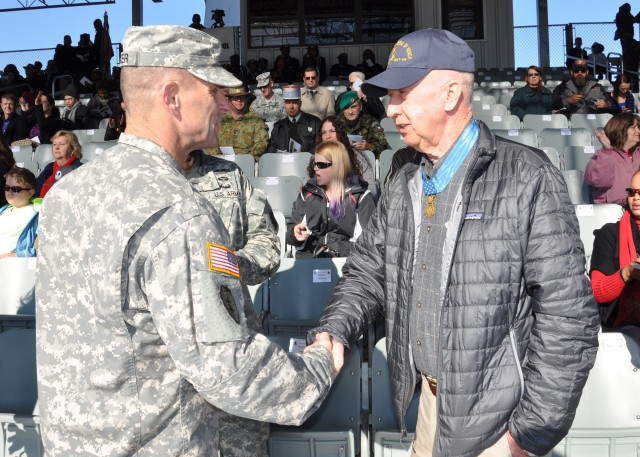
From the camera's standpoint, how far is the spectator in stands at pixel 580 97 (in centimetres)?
1089

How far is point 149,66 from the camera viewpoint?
1785mm

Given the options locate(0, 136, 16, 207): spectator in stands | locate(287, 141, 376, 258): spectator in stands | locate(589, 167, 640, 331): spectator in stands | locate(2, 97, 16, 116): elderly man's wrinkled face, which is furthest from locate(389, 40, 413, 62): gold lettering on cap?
locate(2, 97, 16, 116): elderly man's wrinkled face

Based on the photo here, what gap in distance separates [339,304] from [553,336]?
2.10ft

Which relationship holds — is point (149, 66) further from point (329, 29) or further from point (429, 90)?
point (329, 29)

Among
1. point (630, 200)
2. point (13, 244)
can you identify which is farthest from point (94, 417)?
point (13, 244)

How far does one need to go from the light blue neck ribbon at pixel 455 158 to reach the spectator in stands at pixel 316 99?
861 cm

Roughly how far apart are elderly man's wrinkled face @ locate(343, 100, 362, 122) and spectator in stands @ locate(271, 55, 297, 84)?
324 inches

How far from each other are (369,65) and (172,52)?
49.8 ft

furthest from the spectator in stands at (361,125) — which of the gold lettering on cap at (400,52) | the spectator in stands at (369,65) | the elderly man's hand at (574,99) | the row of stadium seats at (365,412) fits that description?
the spectator in stands at (369,65)

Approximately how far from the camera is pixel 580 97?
10867 millimetres

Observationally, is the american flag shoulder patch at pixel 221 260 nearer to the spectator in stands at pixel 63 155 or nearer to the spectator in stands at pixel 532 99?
→ the spectator in stands at pixel 63 155

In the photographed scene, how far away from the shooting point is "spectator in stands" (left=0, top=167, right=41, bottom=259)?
5.55 meters

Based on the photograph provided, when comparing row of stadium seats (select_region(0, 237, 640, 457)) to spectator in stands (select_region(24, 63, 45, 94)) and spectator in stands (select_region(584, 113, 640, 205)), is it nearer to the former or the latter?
spectator in stands (select_region(584, 113, 640, 205))

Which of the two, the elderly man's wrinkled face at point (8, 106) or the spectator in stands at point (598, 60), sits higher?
the spectator in stands at point (598, 60)
